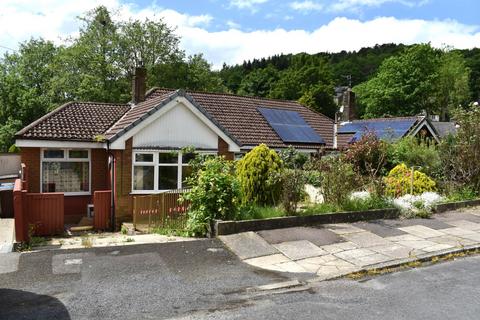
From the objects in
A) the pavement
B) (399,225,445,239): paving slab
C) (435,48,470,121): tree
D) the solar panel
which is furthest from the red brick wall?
(435,48,470,121): tree

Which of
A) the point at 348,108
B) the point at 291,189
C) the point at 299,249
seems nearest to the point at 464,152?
the point at 291,189

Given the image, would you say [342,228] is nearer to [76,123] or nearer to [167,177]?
[167,177]

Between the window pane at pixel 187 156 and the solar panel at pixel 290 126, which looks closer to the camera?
the window pane at pixel 187 156

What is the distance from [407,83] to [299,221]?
50464mm

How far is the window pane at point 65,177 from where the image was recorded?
16.2 m

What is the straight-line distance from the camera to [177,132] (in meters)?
16.0

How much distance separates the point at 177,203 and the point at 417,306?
7.72m

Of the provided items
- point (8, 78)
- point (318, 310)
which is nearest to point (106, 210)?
point (318, 310)

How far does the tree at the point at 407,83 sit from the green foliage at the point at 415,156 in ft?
131

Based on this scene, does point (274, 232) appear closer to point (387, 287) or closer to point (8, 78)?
point (387, 287)

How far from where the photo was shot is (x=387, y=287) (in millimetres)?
7594

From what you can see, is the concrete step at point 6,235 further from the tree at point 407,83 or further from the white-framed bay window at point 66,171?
the tree at point 407,83

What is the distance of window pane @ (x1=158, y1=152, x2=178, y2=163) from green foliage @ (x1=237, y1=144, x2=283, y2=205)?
3.78 meters

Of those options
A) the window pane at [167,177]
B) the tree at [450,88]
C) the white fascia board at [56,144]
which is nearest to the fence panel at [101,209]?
the window pane at [167,177]
